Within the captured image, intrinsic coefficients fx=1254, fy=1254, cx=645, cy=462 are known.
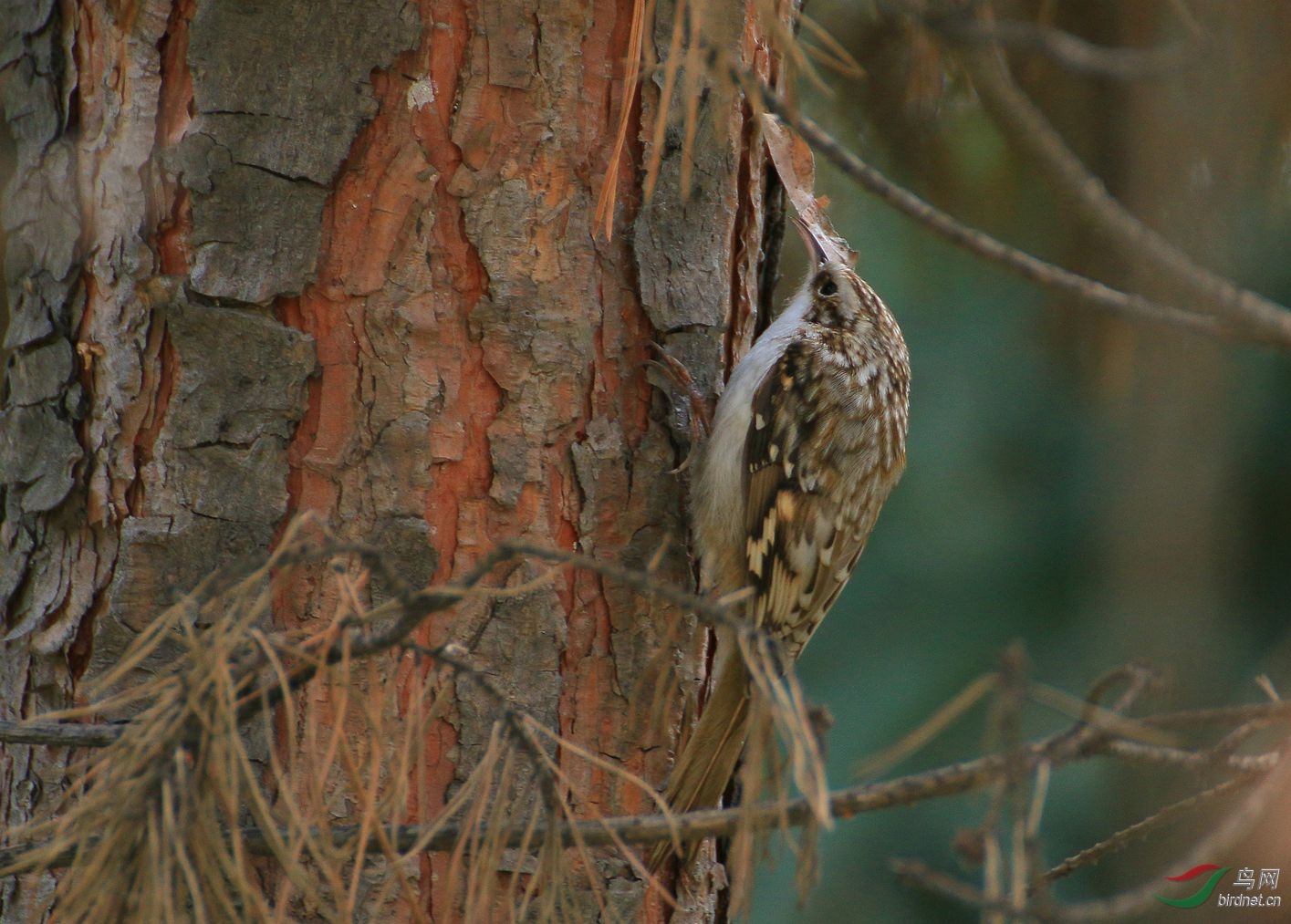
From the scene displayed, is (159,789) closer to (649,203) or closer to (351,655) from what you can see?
(351,655)

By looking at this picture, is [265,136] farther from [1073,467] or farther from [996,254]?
[1073,467]

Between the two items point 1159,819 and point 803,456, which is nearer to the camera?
point 1159,819

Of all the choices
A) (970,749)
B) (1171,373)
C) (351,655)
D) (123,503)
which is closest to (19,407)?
(123,503)

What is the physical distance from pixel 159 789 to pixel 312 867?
1.90 feet

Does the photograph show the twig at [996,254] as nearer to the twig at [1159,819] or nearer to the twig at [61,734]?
the twig at [1159,819]

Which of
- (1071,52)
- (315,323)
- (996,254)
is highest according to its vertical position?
(1071,52)

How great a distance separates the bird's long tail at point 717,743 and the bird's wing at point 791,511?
0.44 metres

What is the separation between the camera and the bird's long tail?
7.50 ft

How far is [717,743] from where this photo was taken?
2322 millimetres

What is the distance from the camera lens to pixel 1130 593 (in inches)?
202

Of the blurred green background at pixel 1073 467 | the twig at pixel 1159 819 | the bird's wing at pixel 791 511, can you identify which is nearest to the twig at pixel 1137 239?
the twig at pixel 1159 819

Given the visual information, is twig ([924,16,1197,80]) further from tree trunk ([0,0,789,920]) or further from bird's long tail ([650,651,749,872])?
bird's long tail ([650,651,749,872])

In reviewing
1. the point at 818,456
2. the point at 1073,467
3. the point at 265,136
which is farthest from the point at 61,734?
the point at 1073,467

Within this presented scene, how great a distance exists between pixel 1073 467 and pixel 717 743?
3.77 m
